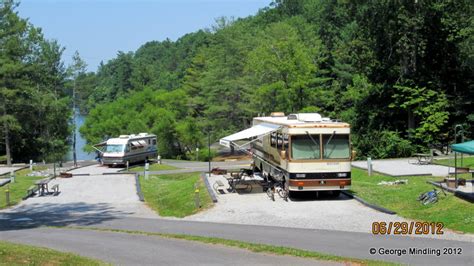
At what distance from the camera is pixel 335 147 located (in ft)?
70.0

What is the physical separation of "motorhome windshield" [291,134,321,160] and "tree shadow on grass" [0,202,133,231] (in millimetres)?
7021

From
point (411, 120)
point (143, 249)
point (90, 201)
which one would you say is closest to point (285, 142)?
point (143, 249)

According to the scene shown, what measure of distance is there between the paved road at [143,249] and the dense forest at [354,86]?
31.5 meters

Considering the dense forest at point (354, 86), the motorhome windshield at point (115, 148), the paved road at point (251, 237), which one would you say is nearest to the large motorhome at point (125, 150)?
the motorhome windshield at point (115, 148)

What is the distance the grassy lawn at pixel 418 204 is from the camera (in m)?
16.3

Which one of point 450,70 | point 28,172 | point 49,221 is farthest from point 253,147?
point 450,70

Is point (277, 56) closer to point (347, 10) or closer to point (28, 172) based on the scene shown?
point (347, 10)

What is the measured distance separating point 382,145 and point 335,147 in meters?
24.8

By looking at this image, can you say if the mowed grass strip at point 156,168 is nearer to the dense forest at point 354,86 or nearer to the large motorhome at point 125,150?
the large motorhome at point 125,150

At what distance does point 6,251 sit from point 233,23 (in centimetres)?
6540

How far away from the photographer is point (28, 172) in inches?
1677

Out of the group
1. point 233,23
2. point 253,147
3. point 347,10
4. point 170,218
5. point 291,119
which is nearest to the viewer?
point 170,218

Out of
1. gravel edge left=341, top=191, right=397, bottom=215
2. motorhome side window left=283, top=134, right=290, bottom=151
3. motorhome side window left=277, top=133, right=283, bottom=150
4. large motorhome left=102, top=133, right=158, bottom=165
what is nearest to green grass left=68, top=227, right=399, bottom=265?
gravel edge left=341, top=191, right=397, bottom=215

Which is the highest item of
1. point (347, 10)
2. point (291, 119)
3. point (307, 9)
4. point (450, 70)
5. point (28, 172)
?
point (307, 9)
